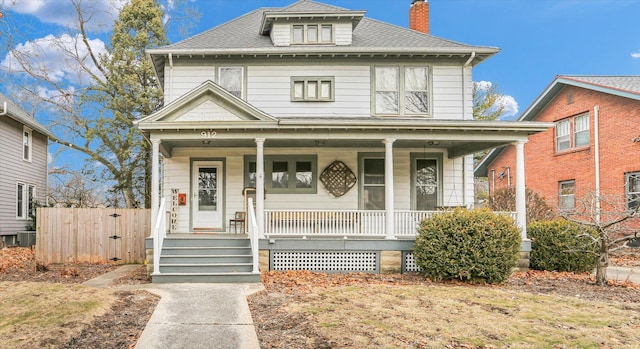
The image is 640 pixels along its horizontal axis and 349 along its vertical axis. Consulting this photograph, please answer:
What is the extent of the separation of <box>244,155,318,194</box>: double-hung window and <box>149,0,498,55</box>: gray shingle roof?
3.00 m

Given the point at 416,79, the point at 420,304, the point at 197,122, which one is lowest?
the point at 420,304

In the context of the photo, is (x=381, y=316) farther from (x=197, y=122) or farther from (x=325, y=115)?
(x=325, y=115)

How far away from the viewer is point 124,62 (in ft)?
67.9

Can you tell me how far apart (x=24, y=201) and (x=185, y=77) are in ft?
38.4

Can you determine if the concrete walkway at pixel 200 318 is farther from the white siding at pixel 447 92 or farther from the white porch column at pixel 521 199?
the white siding at pixel 447 92

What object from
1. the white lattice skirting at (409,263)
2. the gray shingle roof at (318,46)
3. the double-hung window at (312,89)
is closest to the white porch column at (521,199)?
the white lattice skirting at (409,263)

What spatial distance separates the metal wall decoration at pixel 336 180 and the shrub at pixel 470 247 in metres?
3.52

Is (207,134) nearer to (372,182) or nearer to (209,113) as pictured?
(209,113)

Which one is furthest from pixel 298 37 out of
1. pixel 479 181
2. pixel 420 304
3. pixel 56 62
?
pixel 479 181

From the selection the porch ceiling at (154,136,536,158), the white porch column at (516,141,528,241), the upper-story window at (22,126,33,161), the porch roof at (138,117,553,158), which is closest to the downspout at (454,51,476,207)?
the porch ceiling at (154,136,536,158)

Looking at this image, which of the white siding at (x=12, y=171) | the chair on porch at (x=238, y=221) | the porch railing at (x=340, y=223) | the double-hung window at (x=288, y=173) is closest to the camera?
the porch railing at (x=340, y=223)

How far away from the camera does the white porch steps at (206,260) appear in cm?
867

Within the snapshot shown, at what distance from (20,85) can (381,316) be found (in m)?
23.7

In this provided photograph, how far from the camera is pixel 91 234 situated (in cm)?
1194
